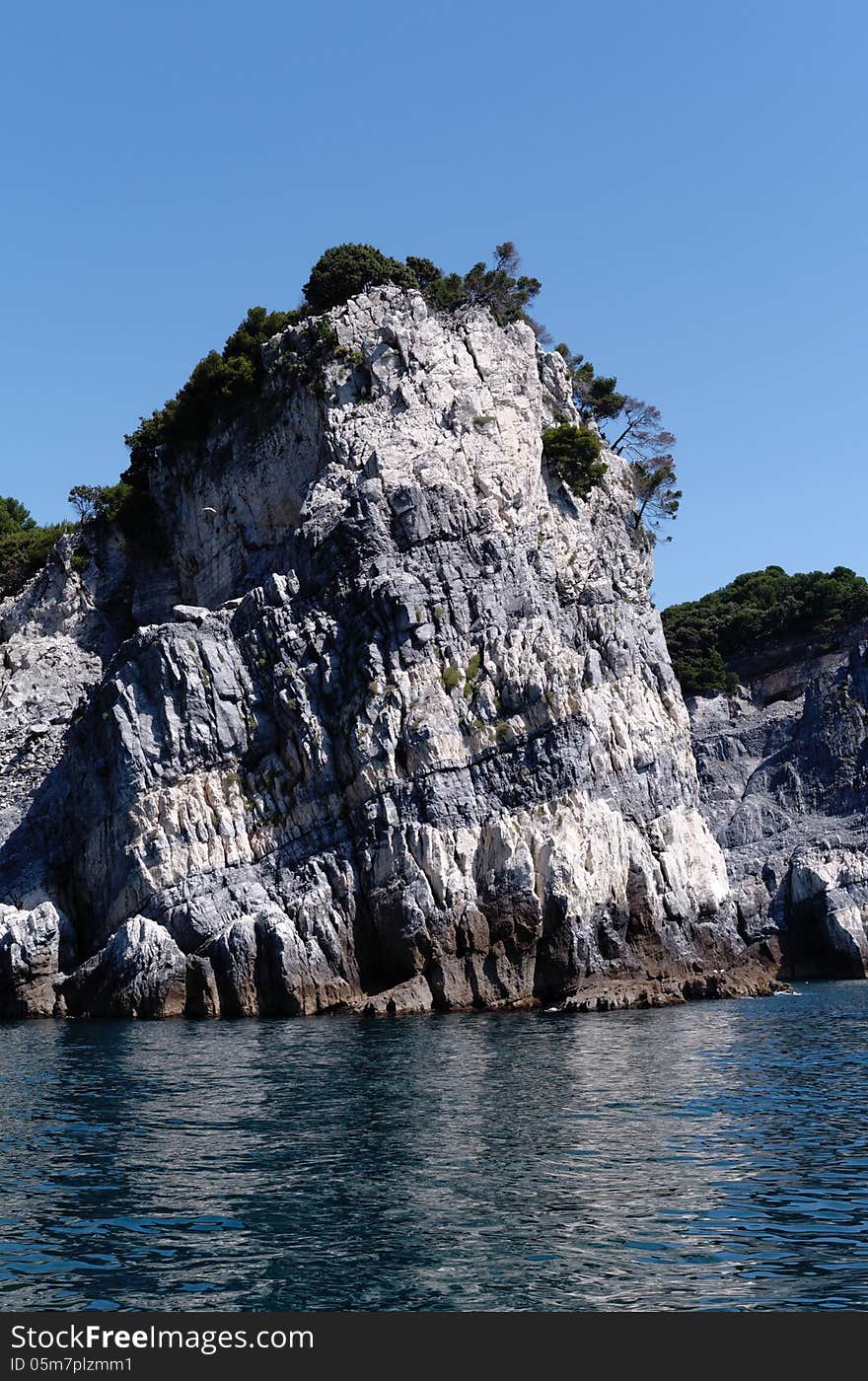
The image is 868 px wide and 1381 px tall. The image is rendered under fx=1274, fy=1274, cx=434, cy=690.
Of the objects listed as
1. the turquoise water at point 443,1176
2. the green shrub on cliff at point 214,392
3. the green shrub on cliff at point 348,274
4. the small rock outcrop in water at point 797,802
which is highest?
the green shrub on cliff at point 348,274

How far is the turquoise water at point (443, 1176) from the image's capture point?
1380 cm

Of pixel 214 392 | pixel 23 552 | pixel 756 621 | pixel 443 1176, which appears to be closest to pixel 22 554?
pixel 23 552

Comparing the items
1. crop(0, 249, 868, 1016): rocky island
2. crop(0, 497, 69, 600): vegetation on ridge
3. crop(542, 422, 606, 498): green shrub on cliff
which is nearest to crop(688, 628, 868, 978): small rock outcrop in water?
crop(0, 249, 868, 1016): rocky island

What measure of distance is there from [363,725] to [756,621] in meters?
51.2

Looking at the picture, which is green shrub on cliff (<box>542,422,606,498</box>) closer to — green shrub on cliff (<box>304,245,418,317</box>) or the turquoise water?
green shrub on cliff (<box>304,245,418,317</box>)

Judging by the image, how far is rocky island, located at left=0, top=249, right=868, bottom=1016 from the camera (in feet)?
154

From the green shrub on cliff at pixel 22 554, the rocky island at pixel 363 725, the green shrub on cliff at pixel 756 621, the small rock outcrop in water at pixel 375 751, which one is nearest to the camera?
the small rock outcrop in water at pixel 375 751

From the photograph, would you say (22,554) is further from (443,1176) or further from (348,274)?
(443,1176)

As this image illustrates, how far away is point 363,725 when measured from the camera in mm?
50500

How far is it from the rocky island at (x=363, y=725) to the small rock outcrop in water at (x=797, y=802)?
0.74 metres

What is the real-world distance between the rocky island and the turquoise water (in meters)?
12.5

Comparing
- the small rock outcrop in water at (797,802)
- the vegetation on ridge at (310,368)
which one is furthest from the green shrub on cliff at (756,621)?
the vegetation on ridge at (310,368)

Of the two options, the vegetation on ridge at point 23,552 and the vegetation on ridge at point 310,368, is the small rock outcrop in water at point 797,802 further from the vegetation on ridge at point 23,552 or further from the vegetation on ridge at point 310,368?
the vegetation on ridge at point 23,552

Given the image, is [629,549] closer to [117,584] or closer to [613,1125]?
[117,584]
